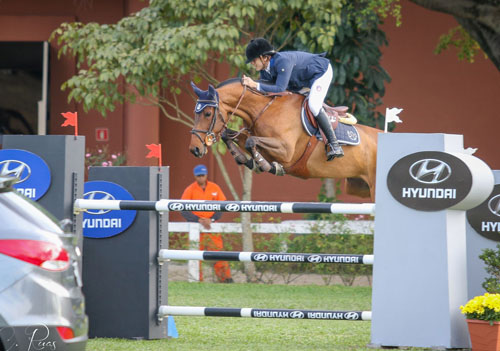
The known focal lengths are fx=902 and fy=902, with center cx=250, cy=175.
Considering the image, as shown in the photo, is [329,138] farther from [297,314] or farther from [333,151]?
[297,314]

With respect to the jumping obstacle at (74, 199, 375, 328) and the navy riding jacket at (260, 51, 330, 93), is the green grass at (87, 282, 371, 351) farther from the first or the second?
the navy riding jacket at (260, 51, 330, 93)

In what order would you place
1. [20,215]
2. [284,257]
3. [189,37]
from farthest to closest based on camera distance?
[189,37], [284,257], [20,215]

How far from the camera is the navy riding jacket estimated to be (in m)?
7.16

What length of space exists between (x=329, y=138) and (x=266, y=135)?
0.52 m

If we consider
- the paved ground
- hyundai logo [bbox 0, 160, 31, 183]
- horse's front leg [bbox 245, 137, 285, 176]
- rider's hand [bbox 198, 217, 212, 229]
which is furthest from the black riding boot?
rider's hand [bbox 198, 217, 212, 229]

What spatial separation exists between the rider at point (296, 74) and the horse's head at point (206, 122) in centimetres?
37

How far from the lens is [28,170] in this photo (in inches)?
247

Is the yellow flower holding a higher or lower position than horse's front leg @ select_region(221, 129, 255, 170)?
lower

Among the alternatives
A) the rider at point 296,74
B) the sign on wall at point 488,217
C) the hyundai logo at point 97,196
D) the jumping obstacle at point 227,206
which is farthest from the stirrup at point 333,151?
the hyundai logo at point 97,196

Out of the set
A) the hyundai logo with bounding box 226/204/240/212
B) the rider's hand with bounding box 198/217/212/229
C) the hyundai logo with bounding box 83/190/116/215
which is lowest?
the rider's hand with bounding box 198/217/212/229

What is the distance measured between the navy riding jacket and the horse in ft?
0.39

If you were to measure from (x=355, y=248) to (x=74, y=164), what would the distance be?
620cm

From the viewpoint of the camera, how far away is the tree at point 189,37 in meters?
11.2

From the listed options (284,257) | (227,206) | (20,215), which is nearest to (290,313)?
Result: (284,257)
